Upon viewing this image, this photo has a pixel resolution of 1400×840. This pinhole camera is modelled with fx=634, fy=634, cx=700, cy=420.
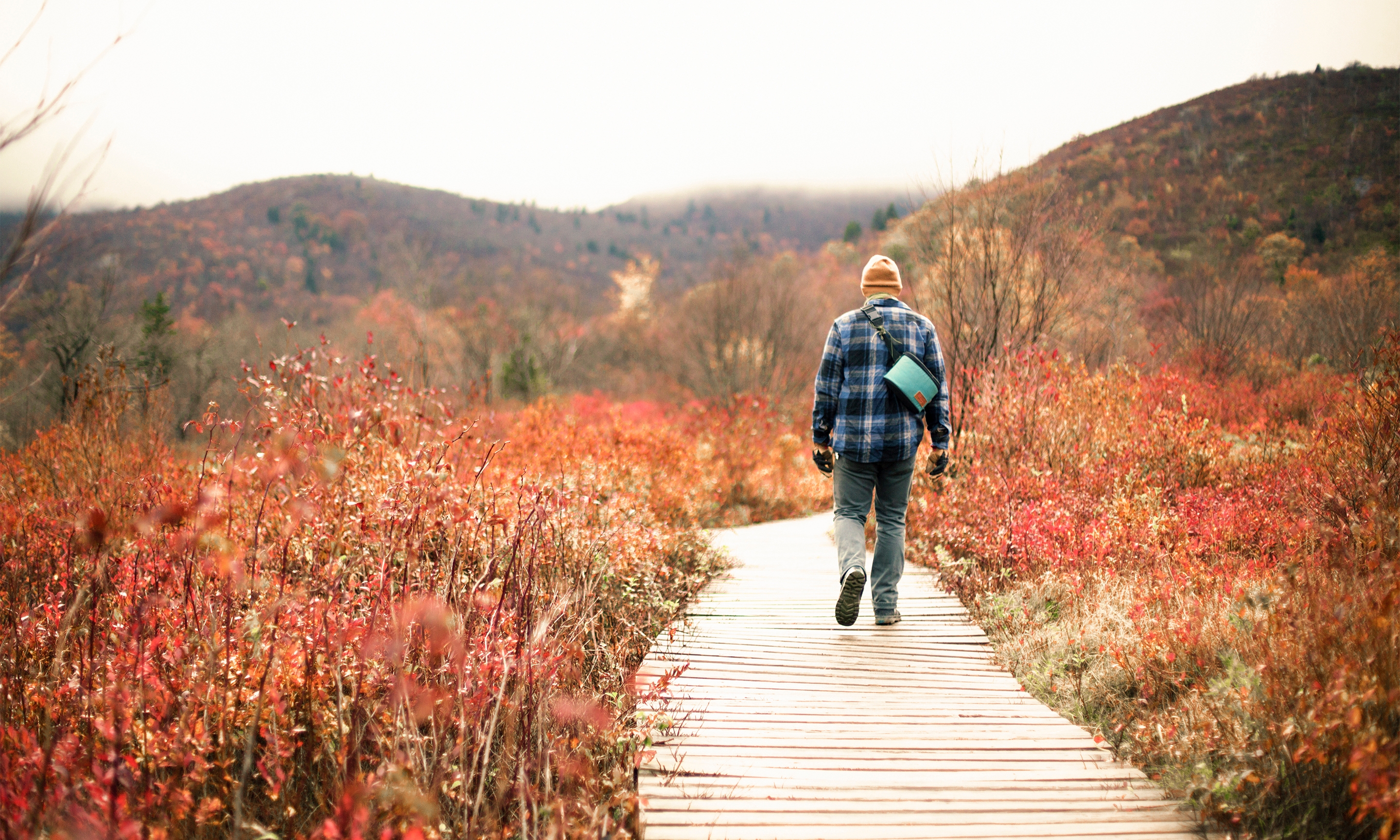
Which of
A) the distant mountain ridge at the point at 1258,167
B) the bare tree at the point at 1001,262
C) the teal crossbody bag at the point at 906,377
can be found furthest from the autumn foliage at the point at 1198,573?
the distant mountain ridge at the point at 1258,167

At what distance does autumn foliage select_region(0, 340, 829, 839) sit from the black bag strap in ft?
6.36

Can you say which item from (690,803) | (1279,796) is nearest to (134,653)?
(690,803)

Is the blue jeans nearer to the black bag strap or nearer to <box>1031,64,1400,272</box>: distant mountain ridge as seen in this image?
the black bag strap

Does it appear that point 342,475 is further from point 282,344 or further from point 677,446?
point 282,344

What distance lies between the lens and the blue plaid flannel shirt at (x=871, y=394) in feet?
11.7

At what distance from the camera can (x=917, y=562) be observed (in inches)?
209

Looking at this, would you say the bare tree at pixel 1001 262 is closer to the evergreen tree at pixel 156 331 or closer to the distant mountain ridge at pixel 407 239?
the distant mountain ridge at pixel 407 239

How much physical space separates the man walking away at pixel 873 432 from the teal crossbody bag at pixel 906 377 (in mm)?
26

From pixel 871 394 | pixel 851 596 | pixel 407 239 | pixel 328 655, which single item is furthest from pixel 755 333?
pixel 407 239

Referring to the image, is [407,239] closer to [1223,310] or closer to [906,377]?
[1223,310]

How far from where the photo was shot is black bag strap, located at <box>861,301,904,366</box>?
3645 millimetres

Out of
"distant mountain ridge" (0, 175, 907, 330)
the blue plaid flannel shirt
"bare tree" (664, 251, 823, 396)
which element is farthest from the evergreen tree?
the blue plaid flannel shirt

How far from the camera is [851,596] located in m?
3.59

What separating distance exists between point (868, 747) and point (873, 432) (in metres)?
1.63
